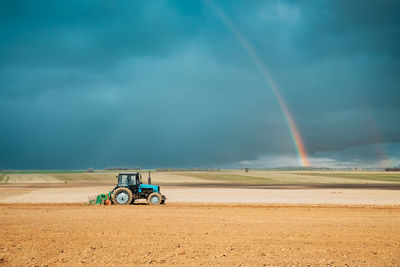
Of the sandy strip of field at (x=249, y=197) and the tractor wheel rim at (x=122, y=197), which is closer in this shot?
the tractor wheel rim at (x=122, y=197)

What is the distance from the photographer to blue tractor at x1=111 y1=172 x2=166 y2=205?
2586 cm

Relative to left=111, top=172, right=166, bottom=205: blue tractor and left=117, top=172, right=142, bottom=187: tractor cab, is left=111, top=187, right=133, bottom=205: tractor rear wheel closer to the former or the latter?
left=111, top=172, right=166, bottom=205: blue tractor

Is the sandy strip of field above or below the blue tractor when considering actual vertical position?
below

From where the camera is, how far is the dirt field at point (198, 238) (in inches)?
457

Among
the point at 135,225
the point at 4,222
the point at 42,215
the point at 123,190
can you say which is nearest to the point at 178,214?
the point at 135,225

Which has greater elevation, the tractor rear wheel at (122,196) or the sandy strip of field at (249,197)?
the tractor rear wheel at (122,196)

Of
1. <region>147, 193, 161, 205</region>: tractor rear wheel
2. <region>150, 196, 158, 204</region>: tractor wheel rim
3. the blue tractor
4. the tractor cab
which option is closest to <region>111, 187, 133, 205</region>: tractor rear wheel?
the blue tractor

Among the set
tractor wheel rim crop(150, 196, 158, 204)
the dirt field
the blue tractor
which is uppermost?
the blue tractor

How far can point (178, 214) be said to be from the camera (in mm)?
21453

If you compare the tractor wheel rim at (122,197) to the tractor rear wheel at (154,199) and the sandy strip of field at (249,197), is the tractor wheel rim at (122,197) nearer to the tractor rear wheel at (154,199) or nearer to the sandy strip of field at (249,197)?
the tractor rear wheel at (154,199)

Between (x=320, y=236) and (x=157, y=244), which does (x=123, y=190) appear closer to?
(x=157, y=244)

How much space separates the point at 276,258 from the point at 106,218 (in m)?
11.4

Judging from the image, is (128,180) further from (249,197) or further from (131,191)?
(249,197)

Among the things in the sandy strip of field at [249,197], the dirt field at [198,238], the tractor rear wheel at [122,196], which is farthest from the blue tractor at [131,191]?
the sandy strip of field at [249,197]
